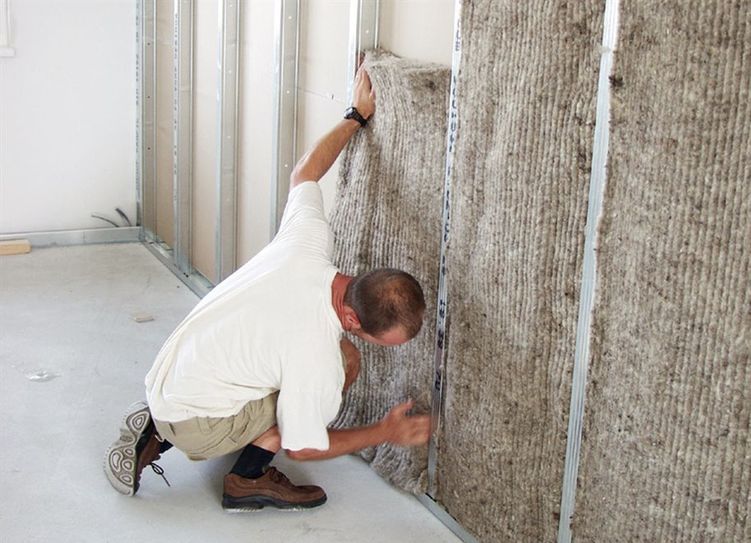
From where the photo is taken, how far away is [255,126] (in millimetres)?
4098

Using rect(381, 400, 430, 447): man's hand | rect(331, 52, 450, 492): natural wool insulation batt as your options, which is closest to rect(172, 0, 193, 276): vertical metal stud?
rect(331, 52, 450, 492): natural wool insulation batt

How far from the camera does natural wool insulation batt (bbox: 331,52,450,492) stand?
9.01 feet

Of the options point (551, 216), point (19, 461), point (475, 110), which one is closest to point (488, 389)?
point (551, 216)

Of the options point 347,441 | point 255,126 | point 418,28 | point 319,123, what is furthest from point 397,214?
point 255,126

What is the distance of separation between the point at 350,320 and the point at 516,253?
46 centimetres

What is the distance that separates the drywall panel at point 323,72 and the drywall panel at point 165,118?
1564 mm

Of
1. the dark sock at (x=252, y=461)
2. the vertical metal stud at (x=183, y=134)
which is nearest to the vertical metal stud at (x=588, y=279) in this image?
the dark sock at (x=252, y=461)

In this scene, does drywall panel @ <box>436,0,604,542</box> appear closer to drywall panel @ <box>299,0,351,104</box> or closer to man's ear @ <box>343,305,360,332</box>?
man's ear @ <box>343,305,360,332</box>

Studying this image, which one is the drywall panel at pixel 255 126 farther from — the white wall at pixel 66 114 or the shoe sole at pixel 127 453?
Answer: the white wall at pixel 66 114

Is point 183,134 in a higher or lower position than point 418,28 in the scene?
lower

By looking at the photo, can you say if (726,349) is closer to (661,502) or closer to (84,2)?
(661,502)

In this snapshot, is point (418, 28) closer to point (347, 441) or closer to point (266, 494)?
point (347, 441)

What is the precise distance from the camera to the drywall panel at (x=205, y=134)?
450 centimetres

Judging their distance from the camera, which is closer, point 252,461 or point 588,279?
point 588,279
